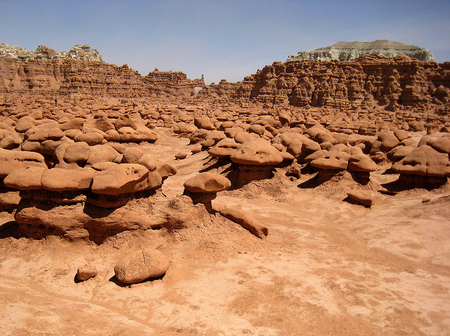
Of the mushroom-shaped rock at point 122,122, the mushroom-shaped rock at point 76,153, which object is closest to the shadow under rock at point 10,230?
the mushroom-shaped rock at point 76,153

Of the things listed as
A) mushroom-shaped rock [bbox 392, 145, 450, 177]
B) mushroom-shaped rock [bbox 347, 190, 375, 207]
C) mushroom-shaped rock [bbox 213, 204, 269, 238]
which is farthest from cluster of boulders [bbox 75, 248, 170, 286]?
mushroom-shaped rock [bbox 392, 145, 450, 177]

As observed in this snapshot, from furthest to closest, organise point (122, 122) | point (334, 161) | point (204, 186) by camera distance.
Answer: point (122, 122)
point (334, 161)
point (204, 186)

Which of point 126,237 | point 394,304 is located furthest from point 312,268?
point 126,237

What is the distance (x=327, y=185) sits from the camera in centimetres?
937

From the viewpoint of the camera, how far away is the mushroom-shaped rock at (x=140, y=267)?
4.02 m

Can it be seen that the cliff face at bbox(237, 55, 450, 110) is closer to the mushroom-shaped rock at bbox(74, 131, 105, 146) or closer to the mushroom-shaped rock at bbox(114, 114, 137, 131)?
the mushroom-shaped rock at bbox(114, 114, 137, 131)

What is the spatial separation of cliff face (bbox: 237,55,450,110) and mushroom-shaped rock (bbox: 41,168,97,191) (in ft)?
130

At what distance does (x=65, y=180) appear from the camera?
4656 millimetres

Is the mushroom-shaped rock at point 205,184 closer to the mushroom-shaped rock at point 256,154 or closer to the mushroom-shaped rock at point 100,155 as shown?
the mushroom-shaped rock at point 100,155

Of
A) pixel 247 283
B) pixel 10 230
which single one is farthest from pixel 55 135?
pixel 247 283

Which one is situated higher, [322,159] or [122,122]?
[122,122]

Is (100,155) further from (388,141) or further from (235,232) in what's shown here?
(388,141)

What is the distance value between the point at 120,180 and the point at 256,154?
5.04 meters

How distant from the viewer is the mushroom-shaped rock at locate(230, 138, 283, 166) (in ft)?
29.0
